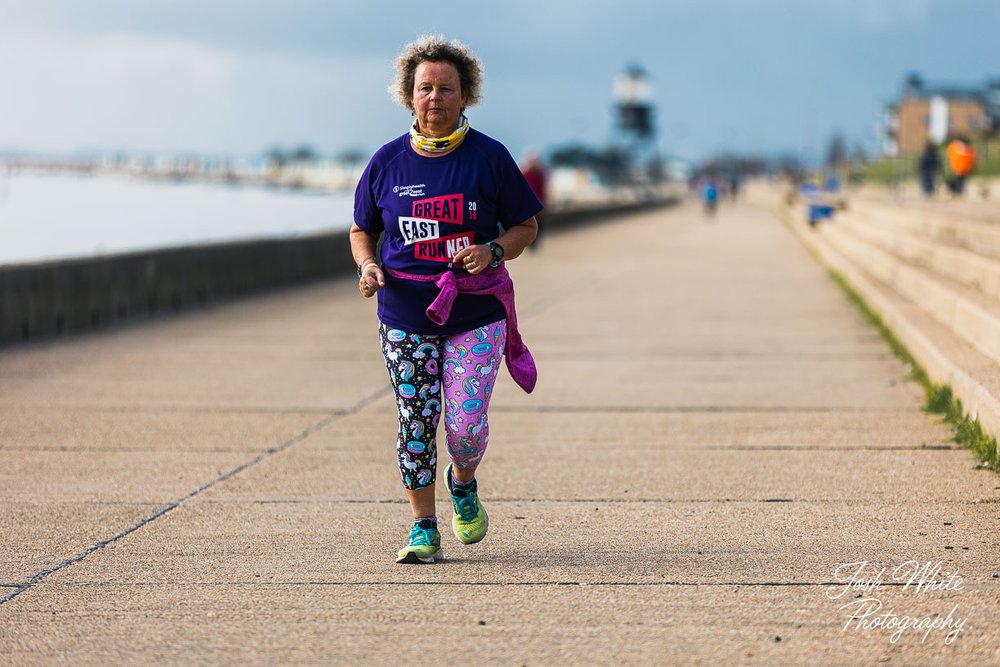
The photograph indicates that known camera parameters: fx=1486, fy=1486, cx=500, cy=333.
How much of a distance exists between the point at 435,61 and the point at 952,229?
13.7 metres

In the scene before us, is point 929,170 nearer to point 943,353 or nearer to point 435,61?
point 943,353

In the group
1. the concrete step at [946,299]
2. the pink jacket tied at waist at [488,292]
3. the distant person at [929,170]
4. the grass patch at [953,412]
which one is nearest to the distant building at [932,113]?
the distant person at [929,170]

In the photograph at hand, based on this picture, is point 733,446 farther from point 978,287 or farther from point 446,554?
point 978,287

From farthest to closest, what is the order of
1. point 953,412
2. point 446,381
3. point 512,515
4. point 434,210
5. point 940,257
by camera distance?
point 940,257
point 953,412
point 512,515
point 446,381
point 434,210

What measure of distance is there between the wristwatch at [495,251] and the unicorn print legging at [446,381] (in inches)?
9.3

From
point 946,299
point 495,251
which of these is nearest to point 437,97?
point 495,251

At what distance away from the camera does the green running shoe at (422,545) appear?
5.35 metres

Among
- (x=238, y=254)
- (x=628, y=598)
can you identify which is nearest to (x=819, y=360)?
(x=628, y=598)

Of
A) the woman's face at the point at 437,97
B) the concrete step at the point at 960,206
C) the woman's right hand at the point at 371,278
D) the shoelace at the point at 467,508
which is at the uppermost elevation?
the woman's face at the point at 437,97

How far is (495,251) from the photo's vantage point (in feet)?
17.1

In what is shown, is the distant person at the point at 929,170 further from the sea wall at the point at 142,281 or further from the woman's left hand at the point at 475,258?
Result: the woman's left hand at the point at 475,258

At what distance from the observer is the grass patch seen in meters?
7.13

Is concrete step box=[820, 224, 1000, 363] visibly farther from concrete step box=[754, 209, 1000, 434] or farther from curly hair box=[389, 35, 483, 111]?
curly hair box=[389, 35, 483, 111]

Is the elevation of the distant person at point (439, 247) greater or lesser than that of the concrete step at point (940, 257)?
greater
